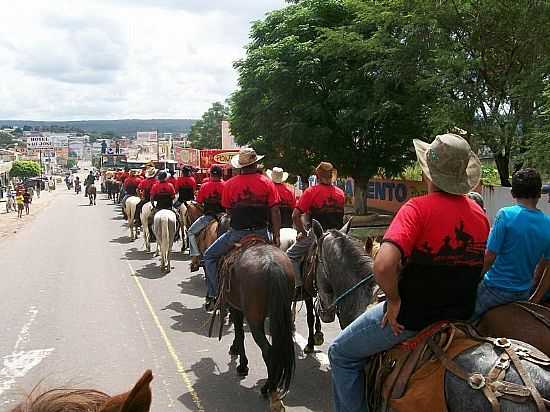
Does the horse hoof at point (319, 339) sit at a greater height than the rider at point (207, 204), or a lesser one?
lesser

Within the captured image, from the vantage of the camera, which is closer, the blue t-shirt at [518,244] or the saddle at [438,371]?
the saddle at [438,371]

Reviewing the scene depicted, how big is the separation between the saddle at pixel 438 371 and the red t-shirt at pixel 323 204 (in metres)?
4.69

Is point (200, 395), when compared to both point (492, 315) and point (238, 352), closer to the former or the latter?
point (238, 352)

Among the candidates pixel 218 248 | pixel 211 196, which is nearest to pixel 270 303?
pixel 218 248

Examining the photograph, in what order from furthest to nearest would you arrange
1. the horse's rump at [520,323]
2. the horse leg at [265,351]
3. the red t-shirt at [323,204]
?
the red t-shirt at [323,204] < the horse leg at [265,351] < the horse's rump at [520,323]

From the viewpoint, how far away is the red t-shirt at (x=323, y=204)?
8547mm

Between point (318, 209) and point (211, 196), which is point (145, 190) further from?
point (318, 209)

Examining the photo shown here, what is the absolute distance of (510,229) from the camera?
14.9 ft

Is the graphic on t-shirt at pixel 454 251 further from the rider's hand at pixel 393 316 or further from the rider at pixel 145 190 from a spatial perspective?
the rider at pixel 145 190

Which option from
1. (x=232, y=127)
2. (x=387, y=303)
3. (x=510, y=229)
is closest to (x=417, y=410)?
(x=387, y=303)

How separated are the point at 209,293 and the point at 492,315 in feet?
17.4

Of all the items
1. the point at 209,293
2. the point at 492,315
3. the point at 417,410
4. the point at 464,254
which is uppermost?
the point at 464,254

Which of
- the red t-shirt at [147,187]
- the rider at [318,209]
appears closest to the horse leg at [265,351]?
the rider at [318,209]

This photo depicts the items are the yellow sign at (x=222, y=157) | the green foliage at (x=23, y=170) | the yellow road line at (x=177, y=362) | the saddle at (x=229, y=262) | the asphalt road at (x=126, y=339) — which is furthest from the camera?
the green foliage at (x=23, y=170)
